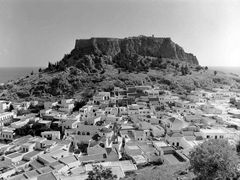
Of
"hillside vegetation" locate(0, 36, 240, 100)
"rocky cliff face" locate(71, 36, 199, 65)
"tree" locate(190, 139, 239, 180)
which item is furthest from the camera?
"rocky cliff face" locate(71, 36, 199, 65)

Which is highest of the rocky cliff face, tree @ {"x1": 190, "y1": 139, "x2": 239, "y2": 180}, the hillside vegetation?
the rocky cliff face

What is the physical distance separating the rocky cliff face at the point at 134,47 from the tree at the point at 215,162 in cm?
10662

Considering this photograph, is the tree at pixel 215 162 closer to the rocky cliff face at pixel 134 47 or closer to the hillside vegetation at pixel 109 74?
the hillside vegetation at pixel 109 74

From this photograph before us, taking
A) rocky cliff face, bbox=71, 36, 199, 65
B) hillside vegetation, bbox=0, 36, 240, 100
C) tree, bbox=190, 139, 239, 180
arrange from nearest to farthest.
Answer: tree, bbox=190, 139, 239, 180 → hillside vegetation, bbox=0, 36, 240, 100 → rocky cliff face, bbox=71, 36, 199, 65

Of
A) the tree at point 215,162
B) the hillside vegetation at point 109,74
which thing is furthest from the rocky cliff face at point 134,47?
the tree at point 215,162

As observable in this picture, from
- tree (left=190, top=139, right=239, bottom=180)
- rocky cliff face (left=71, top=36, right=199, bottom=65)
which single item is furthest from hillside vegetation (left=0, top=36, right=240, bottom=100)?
tree (left=190, top=139, right=239, bottom=180)

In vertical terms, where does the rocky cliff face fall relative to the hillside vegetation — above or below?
above

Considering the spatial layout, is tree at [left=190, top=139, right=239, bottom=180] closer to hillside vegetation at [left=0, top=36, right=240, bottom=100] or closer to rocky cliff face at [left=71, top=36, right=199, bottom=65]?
hillside vegetation at [left=0, top=36, right=240, bottom=100]

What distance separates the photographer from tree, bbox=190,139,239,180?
50.8 ft

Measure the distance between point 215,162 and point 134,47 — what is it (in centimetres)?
11596

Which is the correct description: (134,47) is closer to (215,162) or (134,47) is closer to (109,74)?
(109,74)

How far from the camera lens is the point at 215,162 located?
15.4 metres

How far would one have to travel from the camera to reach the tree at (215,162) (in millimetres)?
15477

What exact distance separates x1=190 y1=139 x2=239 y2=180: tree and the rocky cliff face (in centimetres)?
10662
